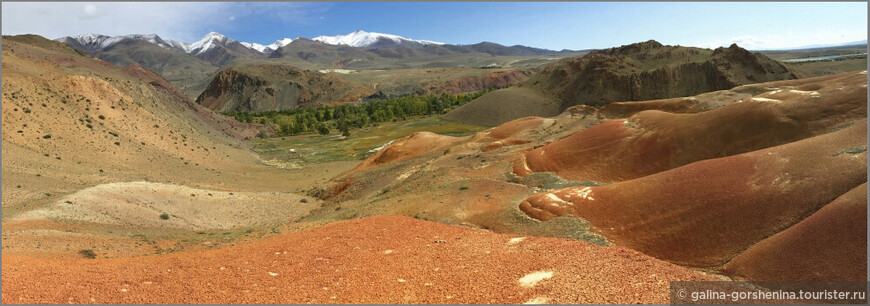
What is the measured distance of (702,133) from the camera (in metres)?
24.5

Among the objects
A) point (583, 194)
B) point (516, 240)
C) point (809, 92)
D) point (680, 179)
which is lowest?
point (516, 240)

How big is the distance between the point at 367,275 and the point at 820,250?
12397 mm

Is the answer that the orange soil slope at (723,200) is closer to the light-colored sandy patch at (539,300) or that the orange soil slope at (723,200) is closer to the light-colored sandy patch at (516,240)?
the light-colored sandy patch at (516,240)

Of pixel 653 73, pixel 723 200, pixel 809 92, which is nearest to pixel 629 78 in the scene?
pixel 653 73

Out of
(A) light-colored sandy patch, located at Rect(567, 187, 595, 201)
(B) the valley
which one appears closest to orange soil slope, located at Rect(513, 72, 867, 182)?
(B) the valley

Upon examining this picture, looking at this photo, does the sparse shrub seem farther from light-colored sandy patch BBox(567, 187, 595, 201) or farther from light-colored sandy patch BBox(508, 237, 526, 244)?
light-colored sandy patch BBox(567, 187, 595, 201)

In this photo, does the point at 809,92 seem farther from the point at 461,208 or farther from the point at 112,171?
the point at 112,171

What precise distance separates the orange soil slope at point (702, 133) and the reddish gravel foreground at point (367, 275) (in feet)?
45.4

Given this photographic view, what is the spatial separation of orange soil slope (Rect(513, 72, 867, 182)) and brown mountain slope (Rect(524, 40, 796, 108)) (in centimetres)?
6901

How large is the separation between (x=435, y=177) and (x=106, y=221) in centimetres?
1997

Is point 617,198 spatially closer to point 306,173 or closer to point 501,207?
point 501,207

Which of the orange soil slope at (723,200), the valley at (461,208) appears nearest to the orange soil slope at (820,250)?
the valley at (461,208)

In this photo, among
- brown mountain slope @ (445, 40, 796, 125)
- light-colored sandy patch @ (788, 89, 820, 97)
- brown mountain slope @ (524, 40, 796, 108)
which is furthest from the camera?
brown mountain slope @ (445, 40, 796, 125)

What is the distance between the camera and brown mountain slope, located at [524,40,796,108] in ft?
277
